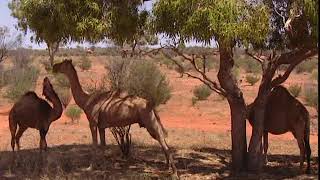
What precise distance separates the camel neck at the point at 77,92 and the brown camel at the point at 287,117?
3.30m

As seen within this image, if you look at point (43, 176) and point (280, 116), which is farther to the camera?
point (280, 116)

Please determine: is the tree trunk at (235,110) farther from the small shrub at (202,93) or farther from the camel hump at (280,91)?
the small shrub at (202,93)

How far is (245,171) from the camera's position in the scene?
11.0 metres

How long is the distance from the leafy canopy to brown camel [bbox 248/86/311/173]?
9.58 ft

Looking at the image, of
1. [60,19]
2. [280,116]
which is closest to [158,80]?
[280,116]

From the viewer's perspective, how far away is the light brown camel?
412 inches

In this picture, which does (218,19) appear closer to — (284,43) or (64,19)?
(64,19)

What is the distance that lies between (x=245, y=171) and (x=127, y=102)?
8.76 ft

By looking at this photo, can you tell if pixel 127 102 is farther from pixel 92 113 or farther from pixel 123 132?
pixel 123 132

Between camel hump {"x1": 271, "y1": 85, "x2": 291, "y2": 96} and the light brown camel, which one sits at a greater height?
camel hump {"x1": 271, "y1": 85, "x2": 291, "y2": 96}

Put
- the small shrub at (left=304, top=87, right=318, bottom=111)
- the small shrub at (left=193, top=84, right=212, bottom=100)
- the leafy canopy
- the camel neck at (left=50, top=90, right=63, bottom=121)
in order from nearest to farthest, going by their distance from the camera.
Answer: the leafy canopy, the camel neck at (left=50, top=90, right=63, bottom=121), the small shrub at (left=304, top=87, right=318, bottom=111), the small shrub at (left=193, top=84, right=212, bottom=100)

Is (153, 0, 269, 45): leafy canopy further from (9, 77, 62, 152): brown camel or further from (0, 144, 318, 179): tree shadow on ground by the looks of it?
(9, 77, 62, 152): brown camel

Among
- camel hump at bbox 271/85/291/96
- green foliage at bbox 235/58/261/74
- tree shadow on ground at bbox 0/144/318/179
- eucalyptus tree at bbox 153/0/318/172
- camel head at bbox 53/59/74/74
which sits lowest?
tree shadow on ground at bbox 0/144/318/179

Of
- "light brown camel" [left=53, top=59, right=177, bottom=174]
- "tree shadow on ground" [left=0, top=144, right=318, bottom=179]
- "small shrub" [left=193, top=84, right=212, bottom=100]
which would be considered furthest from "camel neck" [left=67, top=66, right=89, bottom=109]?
"small shrub" [left=193, top=84, right=212, bottom=100]
